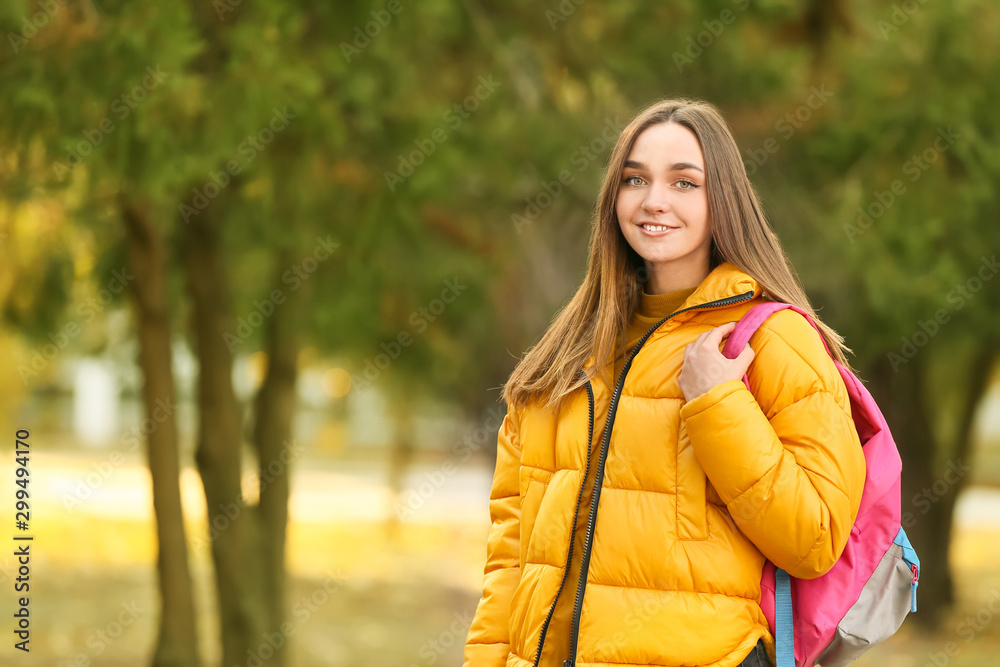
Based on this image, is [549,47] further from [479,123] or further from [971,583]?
[971,583]

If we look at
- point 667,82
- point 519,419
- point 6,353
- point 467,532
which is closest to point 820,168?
point 667,82

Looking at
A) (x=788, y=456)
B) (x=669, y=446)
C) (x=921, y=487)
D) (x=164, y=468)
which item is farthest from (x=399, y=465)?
(x=788, y=456)

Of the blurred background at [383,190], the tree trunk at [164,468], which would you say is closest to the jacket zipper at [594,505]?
the blurred background at [383,190]

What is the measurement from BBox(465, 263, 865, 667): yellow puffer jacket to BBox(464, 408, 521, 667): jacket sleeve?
9cm

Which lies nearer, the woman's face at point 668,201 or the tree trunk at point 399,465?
the woman's face at point 668,201

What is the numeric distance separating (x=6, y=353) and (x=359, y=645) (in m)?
5.07

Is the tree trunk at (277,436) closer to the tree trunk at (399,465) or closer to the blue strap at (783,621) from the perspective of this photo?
the tree trunk at (399,465)

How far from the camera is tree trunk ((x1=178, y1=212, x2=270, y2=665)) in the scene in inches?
300

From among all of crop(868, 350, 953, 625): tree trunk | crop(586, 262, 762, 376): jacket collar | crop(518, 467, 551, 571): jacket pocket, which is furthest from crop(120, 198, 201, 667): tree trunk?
crop(868, 350, 953, 625): tree trunk

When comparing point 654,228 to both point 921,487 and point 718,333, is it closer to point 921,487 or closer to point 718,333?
point 718,333

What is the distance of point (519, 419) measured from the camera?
2.41 m

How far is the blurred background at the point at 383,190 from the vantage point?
488cm

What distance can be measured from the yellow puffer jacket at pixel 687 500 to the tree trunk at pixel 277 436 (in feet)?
21.2

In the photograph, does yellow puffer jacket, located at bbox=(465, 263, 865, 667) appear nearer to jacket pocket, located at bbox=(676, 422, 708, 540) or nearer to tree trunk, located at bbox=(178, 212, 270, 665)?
jacket pocket, located at bbox=(676, 422, 708, 540)
